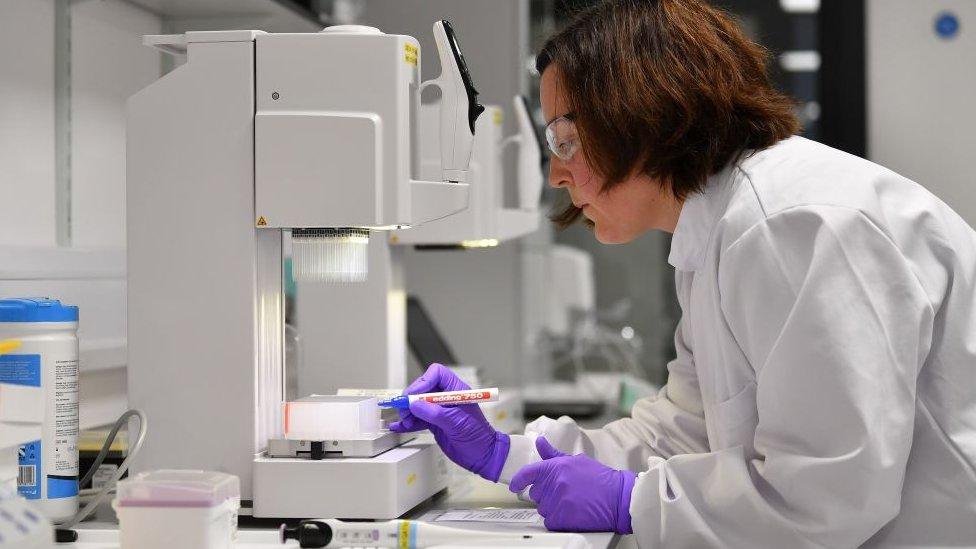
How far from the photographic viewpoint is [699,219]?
1.47 metres

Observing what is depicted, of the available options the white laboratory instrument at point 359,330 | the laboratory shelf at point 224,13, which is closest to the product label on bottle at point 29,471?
the white laboratory instrument at point 359,330

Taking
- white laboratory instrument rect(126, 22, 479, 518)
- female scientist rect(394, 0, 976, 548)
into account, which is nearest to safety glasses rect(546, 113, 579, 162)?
female scientist rect(394, 0, 976, 548)

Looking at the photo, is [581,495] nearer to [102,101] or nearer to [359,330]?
[359,330]

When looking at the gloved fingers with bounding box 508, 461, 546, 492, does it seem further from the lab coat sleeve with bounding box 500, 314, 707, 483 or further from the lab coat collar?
the lab coat collar

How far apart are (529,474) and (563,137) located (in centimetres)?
51

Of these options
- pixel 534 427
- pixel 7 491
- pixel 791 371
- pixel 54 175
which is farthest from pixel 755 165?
pixel 54 175

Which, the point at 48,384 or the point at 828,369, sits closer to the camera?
the point at 828,369

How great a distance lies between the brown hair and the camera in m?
1.46

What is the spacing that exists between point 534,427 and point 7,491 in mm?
836

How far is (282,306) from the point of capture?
4.81 ft

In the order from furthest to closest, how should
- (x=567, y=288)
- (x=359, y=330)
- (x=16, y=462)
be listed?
(x=567, y=288) → (x=359, y=330) → (x=16, y=462)

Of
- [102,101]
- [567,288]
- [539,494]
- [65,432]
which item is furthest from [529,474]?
[567,288]

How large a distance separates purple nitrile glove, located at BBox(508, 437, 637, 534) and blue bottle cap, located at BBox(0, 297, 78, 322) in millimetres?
630

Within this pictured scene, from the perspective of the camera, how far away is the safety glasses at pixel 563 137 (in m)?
1.58
